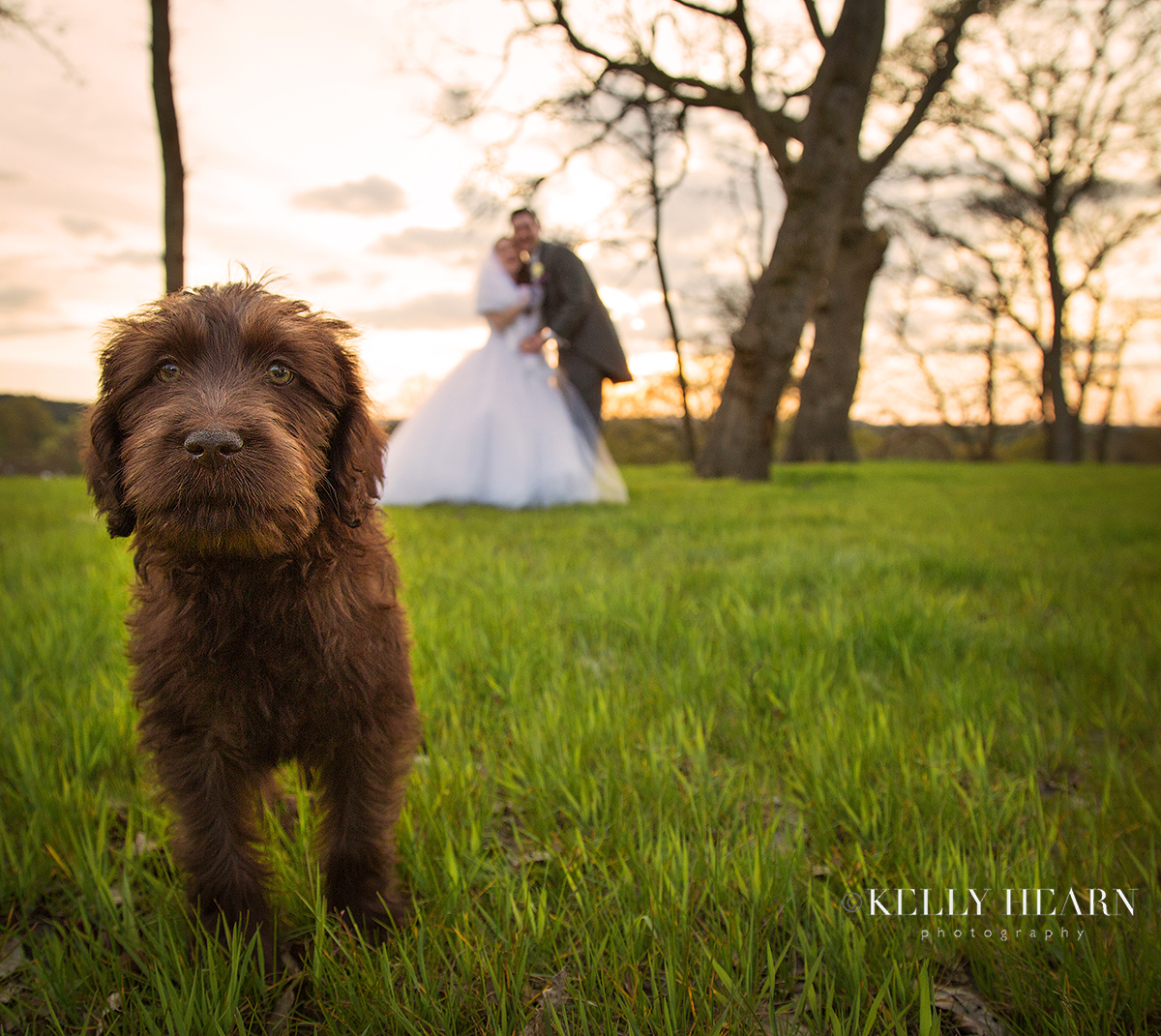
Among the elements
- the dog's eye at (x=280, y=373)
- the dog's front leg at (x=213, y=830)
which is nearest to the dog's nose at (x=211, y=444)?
the dog's eye at (x=280, y=373)

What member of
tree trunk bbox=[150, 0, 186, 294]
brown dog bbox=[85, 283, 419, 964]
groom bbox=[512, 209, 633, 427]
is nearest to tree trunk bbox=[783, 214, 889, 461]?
groom bbox=[512, 209, 633, 427]

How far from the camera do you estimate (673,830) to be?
6.21ft

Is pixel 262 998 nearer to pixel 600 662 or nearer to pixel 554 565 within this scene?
pixel 600 662

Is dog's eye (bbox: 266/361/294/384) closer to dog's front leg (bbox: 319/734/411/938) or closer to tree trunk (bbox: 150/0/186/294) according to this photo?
dog's front leg (bbox: 319/734/411/938)

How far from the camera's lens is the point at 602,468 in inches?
379

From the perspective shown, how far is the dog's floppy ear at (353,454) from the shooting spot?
165 centimetres

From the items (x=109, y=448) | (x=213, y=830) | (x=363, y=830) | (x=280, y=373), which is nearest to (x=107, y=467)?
(x=109, y=448)

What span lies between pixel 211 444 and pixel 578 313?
7887 mm

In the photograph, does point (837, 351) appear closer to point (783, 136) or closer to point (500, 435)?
point (783, 136)

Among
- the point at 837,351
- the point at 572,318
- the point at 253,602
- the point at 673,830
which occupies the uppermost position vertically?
the point at 837,351

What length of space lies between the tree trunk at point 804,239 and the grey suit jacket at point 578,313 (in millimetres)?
3649

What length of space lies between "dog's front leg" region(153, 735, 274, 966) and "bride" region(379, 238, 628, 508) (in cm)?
724

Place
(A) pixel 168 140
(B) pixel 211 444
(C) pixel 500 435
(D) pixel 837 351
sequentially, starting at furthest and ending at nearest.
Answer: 1. (D) pixel 837 351
2. (C) pixel 500 435
3. (A) pixel 168 140
4. (B) pixel 211 444

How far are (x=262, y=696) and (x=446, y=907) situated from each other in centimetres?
66
